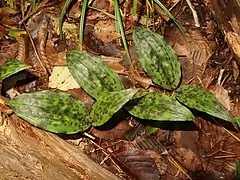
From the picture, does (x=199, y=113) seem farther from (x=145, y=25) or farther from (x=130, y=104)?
(x=145, y=25)

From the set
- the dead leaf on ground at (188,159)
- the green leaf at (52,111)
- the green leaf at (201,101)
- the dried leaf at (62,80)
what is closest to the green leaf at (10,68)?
the green leaf at (52,111)

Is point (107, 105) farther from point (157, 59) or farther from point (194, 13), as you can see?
point (194, 13)

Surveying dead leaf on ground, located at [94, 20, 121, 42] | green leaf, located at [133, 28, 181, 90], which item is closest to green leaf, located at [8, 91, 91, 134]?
green leaf, located at [133, 28, 181, 90]

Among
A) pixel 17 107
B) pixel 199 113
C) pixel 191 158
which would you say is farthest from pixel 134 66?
pixel 17 107

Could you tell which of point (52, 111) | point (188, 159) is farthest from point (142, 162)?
point (52, 111)

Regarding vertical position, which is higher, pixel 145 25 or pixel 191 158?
pixel 145 25

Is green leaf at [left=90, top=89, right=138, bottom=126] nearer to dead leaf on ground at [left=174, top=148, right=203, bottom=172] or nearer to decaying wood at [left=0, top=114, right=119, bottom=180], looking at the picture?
decaying wood at [left=0, top=114, right=119, bottom=180]
